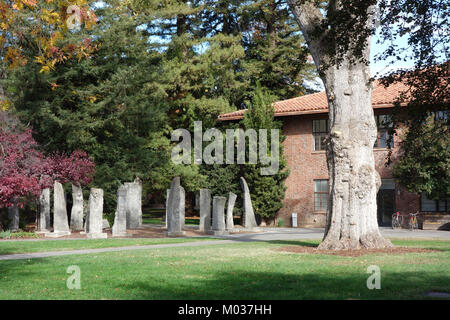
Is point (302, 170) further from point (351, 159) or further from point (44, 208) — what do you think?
point (351, 159)

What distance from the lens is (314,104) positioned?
113ft

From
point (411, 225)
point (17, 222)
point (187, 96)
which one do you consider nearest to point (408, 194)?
point (411, 225)

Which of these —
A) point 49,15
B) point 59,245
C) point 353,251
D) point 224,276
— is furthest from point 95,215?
point 224,276

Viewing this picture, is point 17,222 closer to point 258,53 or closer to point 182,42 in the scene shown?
point 182,42

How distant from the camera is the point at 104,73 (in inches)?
1217

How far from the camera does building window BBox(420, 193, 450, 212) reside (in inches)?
1241

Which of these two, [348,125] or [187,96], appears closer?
[348,125]

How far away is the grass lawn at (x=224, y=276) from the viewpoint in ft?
27.0

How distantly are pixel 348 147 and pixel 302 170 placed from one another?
19.3m

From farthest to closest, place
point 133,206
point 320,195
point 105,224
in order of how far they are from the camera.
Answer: point 320,195, point 133,206, point 105,224

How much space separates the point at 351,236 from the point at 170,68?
999 inches

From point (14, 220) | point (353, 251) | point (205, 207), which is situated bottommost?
point (353, 251)

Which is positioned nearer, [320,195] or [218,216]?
[218,216]

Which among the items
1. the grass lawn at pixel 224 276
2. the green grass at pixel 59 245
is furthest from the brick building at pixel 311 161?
the grass lawn at pixel 224 276
